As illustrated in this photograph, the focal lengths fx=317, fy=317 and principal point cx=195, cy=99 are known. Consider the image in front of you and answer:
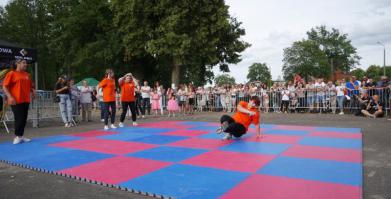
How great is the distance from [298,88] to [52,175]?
13878 millimetres

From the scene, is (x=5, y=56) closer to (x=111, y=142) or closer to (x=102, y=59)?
(x=111, y=142)

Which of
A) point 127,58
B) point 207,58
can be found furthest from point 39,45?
point 207,58

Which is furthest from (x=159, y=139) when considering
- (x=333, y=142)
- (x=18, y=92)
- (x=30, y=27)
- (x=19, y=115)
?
(x=30, y=27)

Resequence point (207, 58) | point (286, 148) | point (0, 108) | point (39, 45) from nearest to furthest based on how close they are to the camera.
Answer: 1. point (286, 148)
2. point (0, 108)
3. point (207, 58)
4. point (39, 45)

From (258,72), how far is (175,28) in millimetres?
89550

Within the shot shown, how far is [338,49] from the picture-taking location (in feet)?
267

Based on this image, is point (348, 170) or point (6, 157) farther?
point (6, 157)

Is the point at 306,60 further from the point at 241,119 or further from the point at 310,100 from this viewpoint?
the point at 241,119

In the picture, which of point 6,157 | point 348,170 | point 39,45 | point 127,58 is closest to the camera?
point 348,170

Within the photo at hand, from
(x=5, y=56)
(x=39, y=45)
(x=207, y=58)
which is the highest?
(x=39, y=45)

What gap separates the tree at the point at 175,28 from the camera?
975 inches

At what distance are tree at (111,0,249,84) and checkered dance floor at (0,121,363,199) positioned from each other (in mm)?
17243

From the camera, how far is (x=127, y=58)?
96.2 ft

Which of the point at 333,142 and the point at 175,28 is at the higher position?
the point at 175,28
